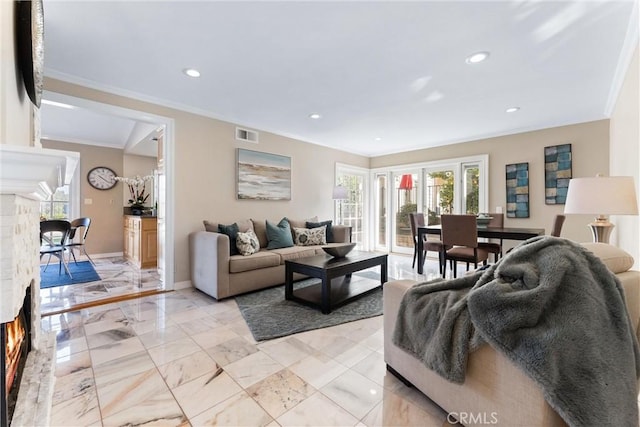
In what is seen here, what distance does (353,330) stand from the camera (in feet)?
7.96

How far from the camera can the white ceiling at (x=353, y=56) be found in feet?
6.29

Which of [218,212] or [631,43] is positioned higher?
[631,43]

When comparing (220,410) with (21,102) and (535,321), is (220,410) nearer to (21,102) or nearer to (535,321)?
(535,321)

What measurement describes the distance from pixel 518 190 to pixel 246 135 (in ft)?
14.5

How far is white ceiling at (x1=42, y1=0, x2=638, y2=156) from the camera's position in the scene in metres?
1.92

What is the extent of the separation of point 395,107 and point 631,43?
6.69ft

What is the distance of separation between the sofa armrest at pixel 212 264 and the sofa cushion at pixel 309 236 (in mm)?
1403

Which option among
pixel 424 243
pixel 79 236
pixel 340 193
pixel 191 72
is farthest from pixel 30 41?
pixel 79 236

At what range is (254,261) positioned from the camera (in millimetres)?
3393

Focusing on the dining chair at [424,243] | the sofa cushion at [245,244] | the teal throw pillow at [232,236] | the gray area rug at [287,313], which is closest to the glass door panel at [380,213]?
the dining chair at [424,243]

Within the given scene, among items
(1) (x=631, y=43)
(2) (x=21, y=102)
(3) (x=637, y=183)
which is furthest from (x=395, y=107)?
(2) (x=21, y=102)

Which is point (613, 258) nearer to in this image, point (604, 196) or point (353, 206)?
point (604, 196)

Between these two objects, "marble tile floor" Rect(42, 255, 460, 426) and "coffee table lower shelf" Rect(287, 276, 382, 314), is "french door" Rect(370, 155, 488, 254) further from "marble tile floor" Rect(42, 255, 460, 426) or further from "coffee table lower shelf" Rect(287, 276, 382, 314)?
"marble tile floor" Rect(42, 255, 460, 426)

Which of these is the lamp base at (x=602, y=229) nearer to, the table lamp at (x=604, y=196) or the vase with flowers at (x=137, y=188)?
the table lamp at (x=604, y=196)
